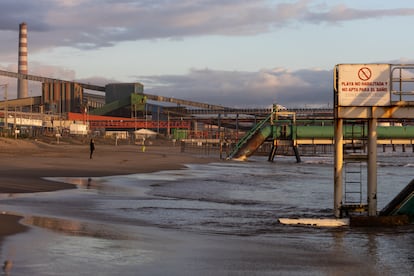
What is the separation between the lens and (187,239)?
13.0 metres

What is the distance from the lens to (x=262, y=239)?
533 inches

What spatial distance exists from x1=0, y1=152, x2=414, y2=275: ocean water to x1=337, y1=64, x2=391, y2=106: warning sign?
3.62 m

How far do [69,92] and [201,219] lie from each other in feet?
524

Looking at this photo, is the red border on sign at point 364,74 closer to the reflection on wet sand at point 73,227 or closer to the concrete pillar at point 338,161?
the concrete pillar at point 338,161

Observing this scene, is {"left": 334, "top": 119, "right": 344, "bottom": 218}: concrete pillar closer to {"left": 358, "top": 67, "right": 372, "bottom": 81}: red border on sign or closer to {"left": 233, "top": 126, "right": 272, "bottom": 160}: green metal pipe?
{"left": 358, "top": 67, "right": 372, "bottom": 81}: red border on sign

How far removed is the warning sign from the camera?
17.0m

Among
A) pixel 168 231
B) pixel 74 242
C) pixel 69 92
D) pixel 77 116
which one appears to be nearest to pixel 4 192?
pixel 168 231

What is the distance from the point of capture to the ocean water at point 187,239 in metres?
9.91

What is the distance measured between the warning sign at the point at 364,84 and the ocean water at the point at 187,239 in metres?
3.62

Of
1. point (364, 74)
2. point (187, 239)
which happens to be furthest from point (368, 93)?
point (187, 239)

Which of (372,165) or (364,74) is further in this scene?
(372,165)

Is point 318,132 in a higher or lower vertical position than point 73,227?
higher

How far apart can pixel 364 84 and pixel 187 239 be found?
24.0 feet

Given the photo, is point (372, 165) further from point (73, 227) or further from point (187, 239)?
point (73, 227)
